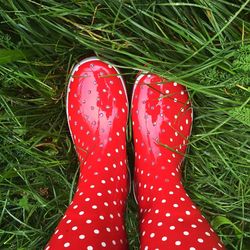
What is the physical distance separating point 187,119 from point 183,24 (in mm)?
270

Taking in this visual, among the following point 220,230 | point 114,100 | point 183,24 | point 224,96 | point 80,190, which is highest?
point 183,24

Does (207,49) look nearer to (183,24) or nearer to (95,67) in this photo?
(183,24)

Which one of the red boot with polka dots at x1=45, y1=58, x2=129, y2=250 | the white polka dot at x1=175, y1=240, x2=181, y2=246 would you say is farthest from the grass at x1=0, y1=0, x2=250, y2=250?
the white polka dot at x1=175, y1=240, x2=181, y2=246

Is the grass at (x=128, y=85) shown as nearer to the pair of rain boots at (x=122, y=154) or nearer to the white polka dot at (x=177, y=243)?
the pair of rain boots at (x=122, y=154)

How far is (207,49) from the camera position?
116 cm

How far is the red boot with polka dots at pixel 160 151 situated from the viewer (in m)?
1.10

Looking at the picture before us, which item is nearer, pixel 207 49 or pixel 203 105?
pixel 207 49

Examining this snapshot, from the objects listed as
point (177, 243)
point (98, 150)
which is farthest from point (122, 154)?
point (177, 243)

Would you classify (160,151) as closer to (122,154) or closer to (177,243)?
(122,154)

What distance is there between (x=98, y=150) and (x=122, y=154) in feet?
0.22

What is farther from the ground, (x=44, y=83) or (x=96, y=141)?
(x=44, y=83)

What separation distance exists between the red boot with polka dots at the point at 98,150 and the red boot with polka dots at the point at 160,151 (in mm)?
48

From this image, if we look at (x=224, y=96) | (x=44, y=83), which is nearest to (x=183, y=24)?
(x=224, y=96)

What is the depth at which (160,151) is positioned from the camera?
50.9 inches
